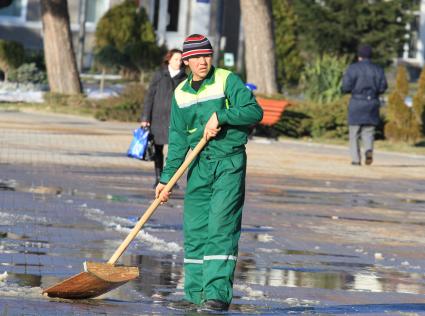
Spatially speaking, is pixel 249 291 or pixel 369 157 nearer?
pixel 249 291

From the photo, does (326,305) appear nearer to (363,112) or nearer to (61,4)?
(363,112)

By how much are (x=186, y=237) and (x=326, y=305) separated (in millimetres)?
1043

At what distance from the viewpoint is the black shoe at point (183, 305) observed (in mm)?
9016

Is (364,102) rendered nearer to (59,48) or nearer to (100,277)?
(59,48)

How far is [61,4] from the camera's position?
35031 mm

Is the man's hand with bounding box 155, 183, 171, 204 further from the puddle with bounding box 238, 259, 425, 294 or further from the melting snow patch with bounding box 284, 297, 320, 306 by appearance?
the puddle with bounding box 238, 259, 425, 294

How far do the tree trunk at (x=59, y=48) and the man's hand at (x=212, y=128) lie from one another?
26441 mm

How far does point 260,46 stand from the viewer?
33125 mm

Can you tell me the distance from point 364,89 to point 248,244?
10.9 metres

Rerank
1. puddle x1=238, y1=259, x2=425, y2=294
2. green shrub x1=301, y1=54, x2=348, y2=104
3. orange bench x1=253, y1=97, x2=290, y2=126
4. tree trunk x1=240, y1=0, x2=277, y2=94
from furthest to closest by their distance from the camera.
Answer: tree trunk x1=240, y1=0, x2=277, y2=94, green shrub x1=301, y1=54, x2=348, y2=104, orange bench x1=253, y1=97, x2=290, y2=126, puddle x1=238, y1=259, x2=425, y2=294

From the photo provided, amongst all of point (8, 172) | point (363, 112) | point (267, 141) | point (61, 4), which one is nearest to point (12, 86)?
point (61, 4)

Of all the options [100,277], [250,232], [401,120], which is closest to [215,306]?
[100,277]

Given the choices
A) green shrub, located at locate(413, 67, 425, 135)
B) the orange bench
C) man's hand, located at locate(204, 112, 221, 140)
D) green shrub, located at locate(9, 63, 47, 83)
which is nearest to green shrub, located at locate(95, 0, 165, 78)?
green shrub, located at locate(9, 63, 47, 83)

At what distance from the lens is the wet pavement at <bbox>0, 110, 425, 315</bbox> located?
9.64 m
